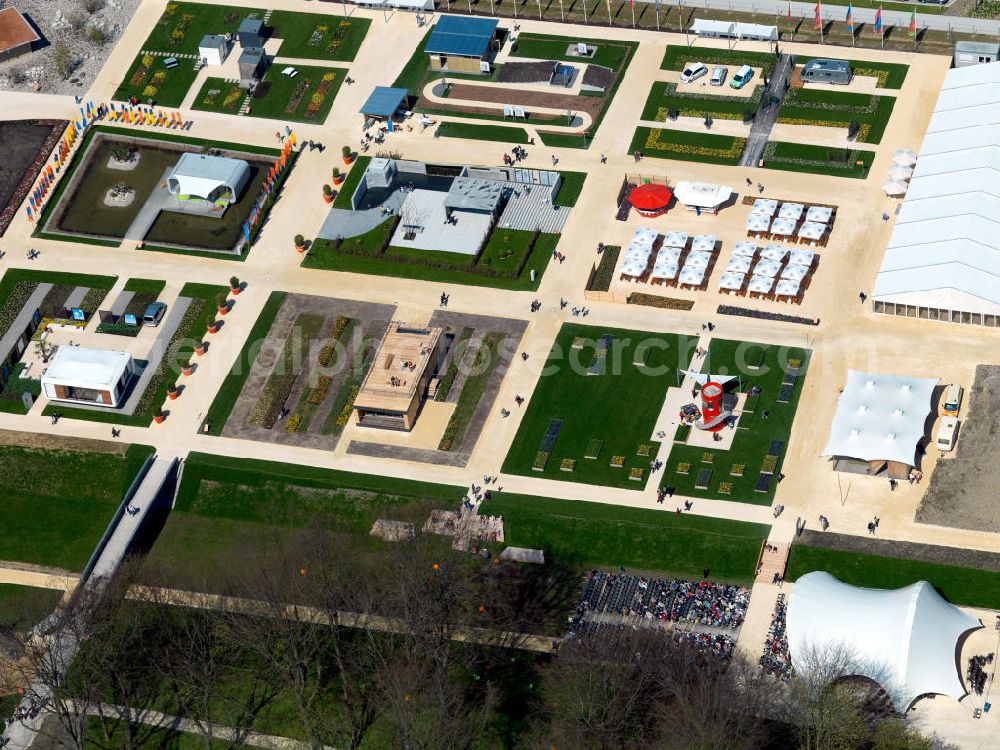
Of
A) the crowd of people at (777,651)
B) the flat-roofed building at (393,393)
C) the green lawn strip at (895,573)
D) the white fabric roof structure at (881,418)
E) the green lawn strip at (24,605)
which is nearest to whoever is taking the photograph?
the crowd of people at (777,651)

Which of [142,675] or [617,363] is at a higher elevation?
[617,363]

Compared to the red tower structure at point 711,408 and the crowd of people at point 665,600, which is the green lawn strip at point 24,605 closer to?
the crowd of people at point 665,600

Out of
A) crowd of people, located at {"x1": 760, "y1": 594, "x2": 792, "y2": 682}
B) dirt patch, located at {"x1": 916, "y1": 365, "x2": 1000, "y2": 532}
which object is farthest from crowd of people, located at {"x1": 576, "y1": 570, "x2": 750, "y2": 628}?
dirt patch, located at {"x1": 916, "y1": 365, "x2": 1000, "y2": 532}

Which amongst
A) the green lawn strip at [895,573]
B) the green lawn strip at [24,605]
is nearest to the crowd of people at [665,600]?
the green lawn strip at [895,573]

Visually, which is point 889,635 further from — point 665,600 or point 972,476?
point 972,476

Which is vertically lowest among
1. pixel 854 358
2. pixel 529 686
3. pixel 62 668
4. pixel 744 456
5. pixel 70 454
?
pixel 62 668

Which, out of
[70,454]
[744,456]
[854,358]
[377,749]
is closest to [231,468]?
[70,454]

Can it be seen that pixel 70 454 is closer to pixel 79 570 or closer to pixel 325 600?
pixel 79 570
